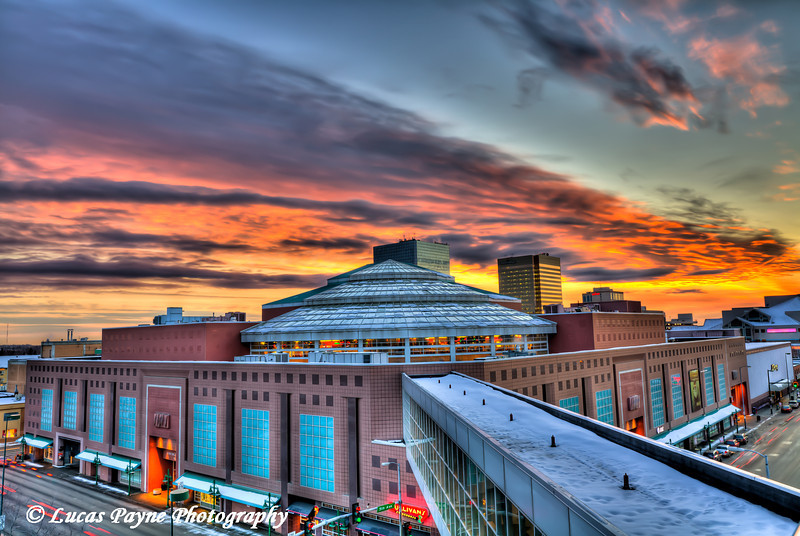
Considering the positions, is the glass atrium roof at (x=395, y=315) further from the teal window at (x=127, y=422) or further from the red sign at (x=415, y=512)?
the red sign at (x=415, y=512)

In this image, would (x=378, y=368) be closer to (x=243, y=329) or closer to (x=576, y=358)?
(x=576, y=358)

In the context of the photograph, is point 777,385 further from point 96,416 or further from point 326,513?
point 96,416

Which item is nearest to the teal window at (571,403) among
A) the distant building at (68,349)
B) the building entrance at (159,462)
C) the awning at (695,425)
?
the awning at (695,425)

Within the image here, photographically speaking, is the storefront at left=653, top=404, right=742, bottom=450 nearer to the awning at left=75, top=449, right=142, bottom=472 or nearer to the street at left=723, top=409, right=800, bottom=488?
the street at left=723, top=409, right=800, bottom=488

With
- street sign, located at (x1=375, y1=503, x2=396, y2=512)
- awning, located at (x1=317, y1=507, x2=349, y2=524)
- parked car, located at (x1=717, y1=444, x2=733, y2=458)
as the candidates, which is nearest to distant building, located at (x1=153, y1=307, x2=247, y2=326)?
awning, located at (x1=317, y1=507, x2=349, y2=524)

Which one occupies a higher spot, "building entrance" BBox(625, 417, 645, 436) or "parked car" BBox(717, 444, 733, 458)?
"building entrance" BBox(625, 417, 645, 436)

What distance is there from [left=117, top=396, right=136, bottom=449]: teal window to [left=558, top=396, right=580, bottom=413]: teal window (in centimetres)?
6298

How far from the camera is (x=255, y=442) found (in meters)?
55.8

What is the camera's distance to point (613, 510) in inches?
431

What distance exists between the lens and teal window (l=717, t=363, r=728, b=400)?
99.8 m

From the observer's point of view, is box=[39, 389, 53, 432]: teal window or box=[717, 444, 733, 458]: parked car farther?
box=[39, 389, 53, 432]: teal window

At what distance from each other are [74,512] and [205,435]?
17492mm

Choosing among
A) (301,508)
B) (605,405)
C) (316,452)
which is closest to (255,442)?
(316,452)

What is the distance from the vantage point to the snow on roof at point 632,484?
1005cm
